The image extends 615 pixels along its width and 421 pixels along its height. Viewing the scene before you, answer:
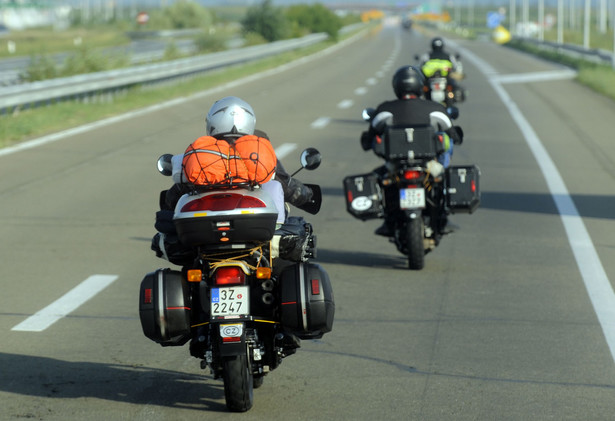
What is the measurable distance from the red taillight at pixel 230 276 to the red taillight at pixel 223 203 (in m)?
0.29

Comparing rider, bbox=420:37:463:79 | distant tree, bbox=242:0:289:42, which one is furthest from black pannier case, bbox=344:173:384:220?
distant tree, bbox=242:0:289:42

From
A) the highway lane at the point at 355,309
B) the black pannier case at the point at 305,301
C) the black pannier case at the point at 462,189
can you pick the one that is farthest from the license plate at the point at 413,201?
the black pannier case at the point at 305,301

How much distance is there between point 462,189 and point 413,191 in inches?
16.1

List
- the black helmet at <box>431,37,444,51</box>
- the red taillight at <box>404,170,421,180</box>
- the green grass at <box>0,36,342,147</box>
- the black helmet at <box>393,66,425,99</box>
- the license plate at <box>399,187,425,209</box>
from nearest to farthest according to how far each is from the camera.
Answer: the license plate at <box>399,187,425,209</box> < the red taillight at <box>404,170,421,180</box> < the black helmet at <box>393,66,425,99</box> < the black helmet at <box>431,37,444,51</box> < the green grass at <box>0,36,342,147</box>

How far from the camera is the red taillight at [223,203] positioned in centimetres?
554

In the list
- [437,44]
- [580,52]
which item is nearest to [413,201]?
[437,44]

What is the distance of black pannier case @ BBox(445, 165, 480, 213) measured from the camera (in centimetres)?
1006

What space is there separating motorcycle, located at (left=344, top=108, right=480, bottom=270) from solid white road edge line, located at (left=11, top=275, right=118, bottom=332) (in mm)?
2255

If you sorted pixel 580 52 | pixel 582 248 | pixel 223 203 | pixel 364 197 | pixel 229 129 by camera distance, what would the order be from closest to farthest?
1. pixel 223 203
2. pixel 229 129
3. pixel 364 197
4. pixel 582 248
5. pixel 580 52

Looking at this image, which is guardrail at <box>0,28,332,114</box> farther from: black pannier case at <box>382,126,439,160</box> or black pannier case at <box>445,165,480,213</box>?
black pannier case at <box>445,165,480,213</box>

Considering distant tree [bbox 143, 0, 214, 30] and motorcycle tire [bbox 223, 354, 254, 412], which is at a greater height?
motorcycle tire [bbox 223, 354, 254, 412]

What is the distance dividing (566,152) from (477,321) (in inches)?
453

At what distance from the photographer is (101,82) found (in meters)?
27.3

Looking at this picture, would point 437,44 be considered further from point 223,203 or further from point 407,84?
point 223,203
